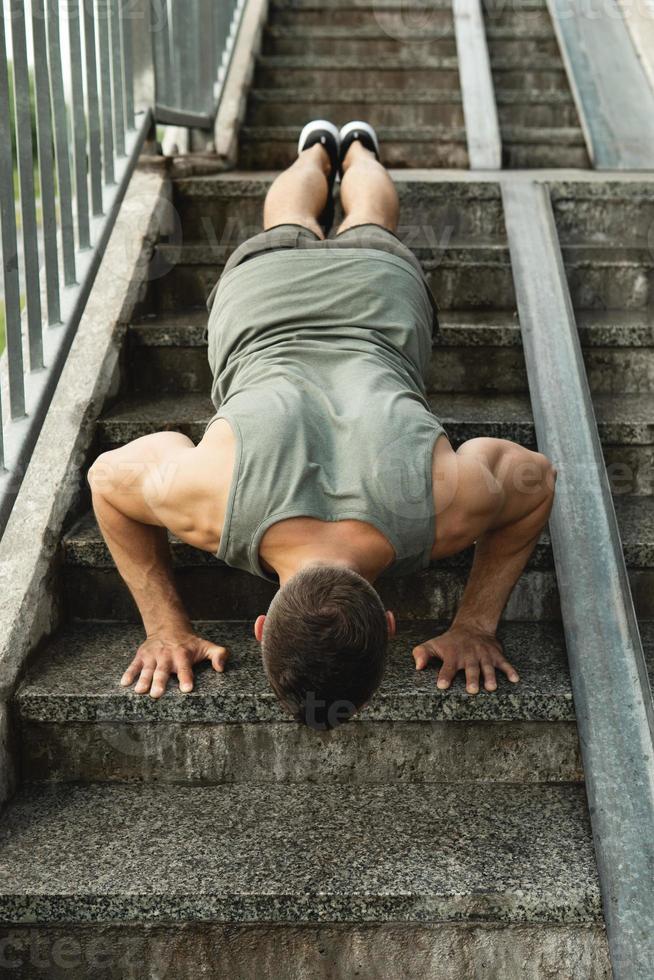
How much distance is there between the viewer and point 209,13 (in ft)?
13.5

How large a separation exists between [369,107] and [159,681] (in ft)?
11.3

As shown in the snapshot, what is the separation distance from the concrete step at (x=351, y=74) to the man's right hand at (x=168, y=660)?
355 centimetres

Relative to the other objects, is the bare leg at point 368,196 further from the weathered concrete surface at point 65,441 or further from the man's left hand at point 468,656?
the man's left hand at point 468,656

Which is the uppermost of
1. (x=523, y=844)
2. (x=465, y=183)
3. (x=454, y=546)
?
(x=465, y=183)

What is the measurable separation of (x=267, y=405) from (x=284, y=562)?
33 centimetres

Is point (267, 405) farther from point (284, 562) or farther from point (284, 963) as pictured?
point (284, 963)

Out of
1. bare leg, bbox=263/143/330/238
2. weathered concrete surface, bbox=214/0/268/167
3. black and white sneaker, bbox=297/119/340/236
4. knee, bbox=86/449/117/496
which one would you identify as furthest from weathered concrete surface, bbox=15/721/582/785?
weathered concrete surface, bbox=214/0/268/167

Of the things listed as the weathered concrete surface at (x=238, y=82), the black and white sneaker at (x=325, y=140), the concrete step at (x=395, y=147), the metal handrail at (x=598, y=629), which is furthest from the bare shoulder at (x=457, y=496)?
the concrete step at (x=395, y=147)

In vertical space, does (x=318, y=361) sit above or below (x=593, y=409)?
above

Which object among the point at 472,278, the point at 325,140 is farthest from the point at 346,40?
the point at 472,278

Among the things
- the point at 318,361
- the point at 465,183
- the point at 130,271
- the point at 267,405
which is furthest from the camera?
the point at 465,183

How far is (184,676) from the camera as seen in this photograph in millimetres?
2109

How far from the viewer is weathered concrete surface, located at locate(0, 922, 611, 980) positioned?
1.80 m

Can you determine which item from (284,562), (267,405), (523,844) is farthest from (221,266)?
(523,844)
